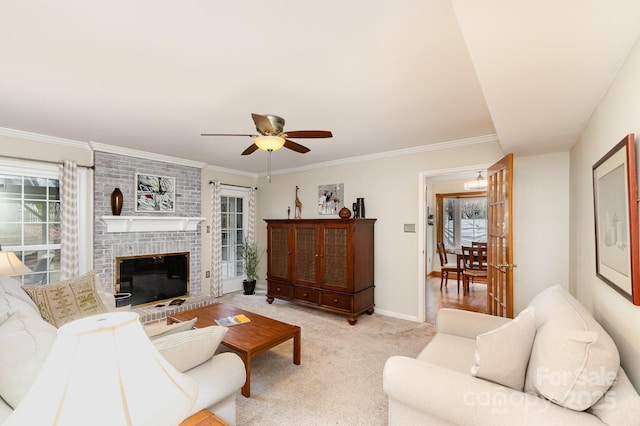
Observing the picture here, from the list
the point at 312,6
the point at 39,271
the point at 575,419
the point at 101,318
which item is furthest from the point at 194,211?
the point at 575,419

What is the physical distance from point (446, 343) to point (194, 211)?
4.32 m

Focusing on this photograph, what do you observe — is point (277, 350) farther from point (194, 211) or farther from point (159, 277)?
point (194, 211)

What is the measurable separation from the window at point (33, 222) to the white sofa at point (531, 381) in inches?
170

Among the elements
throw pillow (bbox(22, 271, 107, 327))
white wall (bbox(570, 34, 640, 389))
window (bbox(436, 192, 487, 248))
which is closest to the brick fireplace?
throw pillow (bbox(22, 271, 107, 327))

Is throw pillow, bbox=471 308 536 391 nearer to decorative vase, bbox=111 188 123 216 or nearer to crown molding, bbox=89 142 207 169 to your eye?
decorative vase, bbox=111 188 123 216

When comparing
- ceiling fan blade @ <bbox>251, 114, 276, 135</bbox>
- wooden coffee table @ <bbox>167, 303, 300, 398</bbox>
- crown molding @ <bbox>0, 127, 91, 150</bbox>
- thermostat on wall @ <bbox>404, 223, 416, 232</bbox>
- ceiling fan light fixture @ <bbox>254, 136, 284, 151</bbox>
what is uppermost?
crown molding @ <bbox>0, 127, 91, 150</bbox>

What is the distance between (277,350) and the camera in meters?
3.07

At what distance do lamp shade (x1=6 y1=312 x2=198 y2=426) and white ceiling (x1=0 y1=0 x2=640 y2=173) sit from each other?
1463 mm

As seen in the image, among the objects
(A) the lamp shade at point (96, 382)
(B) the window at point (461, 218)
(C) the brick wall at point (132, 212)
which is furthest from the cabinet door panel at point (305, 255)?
(B) the window at point (461, 218)

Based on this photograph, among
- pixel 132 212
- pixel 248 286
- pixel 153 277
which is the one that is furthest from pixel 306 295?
pixel 132 212

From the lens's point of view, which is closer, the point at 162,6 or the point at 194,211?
the point at 162,6

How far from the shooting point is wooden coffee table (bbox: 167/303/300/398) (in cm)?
233

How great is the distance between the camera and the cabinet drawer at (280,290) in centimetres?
466

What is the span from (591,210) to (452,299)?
128 inches
